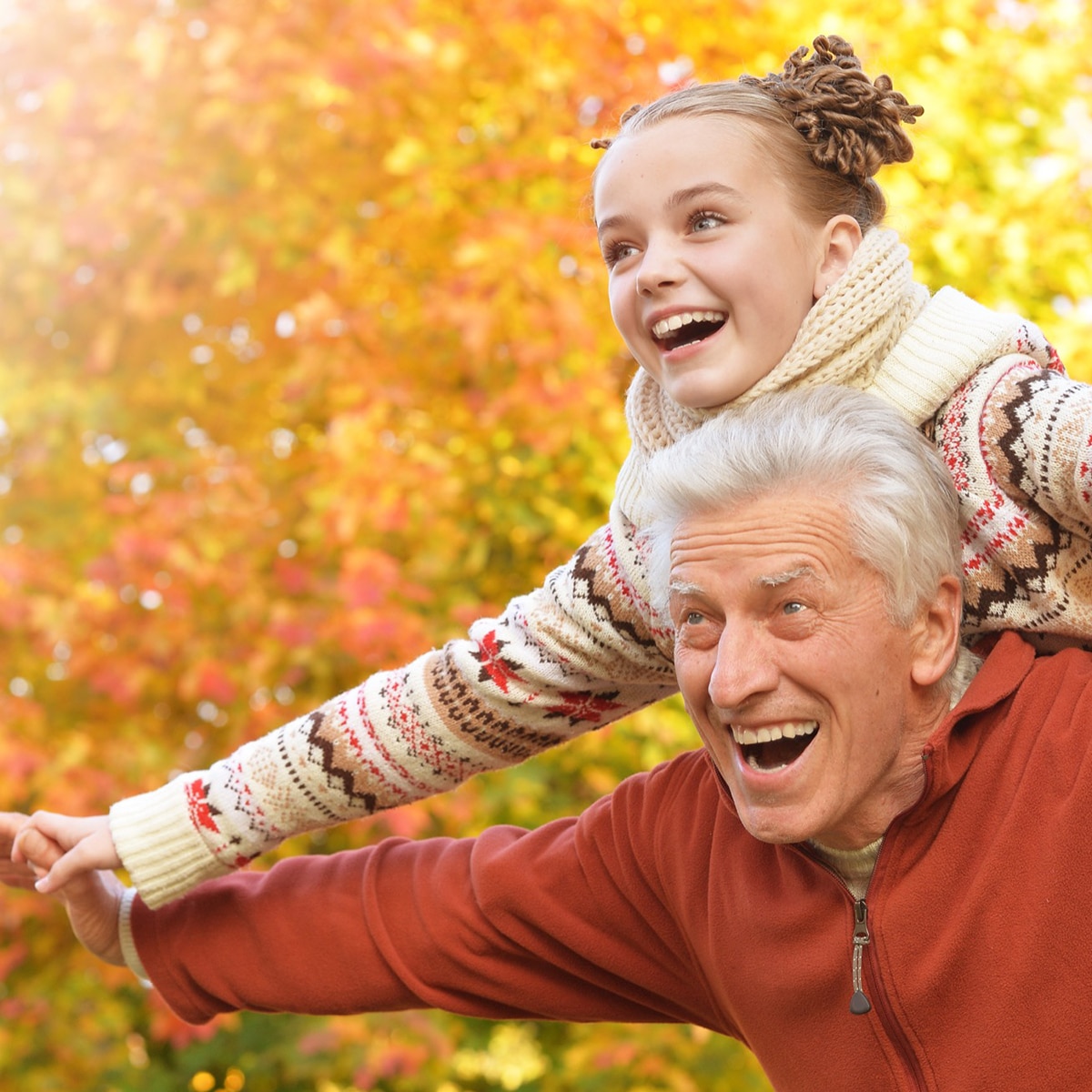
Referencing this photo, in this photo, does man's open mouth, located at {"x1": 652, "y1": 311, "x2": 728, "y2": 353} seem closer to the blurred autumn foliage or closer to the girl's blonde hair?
the girl's blonde hair

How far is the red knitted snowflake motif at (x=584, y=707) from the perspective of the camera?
2057mm

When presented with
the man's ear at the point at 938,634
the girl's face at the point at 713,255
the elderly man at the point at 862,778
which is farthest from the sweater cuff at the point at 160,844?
the man's ear at the point at 938,634

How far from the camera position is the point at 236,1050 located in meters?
3.65

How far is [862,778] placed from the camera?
1661 mm

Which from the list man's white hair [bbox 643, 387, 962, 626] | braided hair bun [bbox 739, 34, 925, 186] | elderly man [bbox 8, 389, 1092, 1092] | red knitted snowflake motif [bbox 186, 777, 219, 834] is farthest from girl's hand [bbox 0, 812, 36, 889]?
braided hair bun [bbox 739, 34, 925, 186]

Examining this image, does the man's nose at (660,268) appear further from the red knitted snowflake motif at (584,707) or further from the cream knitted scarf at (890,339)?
the red knitted snowflake motif at (584,707)

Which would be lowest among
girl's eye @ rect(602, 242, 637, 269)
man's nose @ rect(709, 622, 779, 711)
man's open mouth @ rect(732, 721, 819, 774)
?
man's open mouth @ rect(732, 721, 819, 774)

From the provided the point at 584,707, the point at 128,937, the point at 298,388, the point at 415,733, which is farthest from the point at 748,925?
the point at 298,388

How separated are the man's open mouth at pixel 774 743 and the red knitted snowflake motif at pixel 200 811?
79 centimetres

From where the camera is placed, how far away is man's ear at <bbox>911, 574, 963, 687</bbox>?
1682 millimetres

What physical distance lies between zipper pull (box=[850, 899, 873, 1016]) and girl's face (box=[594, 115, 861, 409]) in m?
0.62

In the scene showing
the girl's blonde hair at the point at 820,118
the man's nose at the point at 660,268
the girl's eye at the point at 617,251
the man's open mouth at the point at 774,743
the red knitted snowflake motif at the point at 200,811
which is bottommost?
the red knitted snowflake motif at the point at 200,811

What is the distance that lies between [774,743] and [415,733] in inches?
21.1

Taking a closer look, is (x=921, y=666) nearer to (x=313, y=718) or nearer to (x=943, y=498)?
(x=943, y=498)
